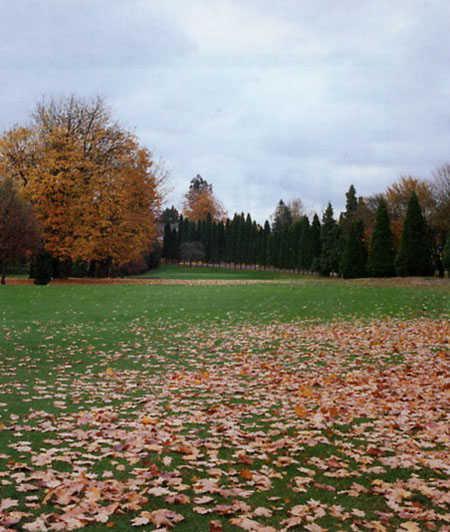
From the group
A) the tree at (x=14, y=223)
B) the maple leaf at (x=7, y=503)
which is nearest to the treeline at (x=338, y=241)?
the tree at (x=14, y=223)

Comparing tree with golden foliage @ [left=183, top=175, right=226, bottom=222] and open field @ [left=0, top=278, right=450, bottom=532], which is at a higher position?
tree with golden foliage @ [left=183, top=175, right=226, bottom=222]

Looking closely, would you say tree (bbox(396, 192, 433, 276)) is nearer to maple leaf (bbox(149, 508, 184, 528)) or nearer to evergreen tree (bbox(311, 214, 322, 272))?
evergreen tree (bbox(311, 214, 322, 272))

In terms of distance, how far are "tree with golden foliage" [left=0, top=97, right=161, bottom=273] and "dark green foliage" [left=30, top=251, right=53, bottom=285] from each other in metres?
0.66

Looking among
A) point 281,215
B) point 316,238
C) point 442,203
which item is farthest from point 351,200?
point 281,215

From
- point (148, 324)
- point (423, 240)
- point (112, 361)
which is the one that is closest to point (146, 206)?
point (423, 240)

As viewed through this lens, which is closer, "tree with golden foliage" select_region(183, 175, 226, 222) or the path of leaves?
the path of leaves

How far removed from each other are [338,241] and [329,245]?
1.58 metres

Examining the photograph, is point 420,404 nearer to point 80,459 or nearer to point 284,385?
point 284,385

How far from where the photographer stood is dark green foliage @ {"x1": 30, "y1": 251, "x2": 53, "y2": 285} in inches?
1296

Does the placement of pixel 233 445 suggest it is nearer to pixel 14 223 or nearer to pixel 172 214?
pixel 14 223

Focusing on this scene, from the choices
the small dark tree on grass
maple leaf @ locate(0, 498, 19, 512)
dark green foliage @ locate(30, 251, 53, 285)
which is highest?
the small dark tree on grass

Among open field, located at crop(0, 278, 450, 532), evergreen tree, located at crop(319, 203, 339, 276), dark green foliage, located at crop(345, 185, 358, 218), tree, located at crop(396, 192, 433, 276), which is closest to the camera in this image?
open field, located at crop(0, 278, 450, 532)

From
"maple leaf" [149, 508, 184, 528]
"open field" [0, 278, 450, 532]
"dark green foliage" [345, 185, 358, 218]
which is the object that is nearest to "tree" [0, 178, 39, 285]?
"open field" [0, 278, 450, 532]

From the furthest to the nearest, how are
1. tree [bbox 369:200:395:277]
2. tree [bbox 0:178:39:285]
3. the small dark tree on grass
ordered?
the small dark tree on grass
tree [bbox 369:200:395:277]
tree [bbox 0:178:39:285]
